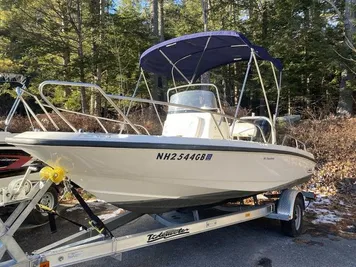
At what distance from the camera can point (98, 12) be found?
12.2 metres

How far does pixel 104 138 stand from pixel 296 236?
3.04 m

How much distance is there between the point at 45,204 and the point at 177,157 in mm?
2567

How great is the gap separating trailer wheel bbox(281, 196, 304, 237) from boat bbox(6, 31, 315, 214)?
0.29 m

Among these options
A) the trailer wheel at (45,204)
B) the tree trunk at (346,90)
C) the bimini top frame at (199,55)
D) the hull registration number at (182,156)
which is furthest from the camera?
the tree trunk at (346,90)

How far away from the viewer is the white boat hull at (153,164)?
2.90m

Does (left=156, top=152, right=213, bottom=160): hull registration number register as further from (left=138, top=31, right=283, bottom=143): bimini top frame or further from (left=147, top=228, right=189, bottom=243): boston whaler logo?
(left=138, top=31, right=283, bottom=143): bimini top frame

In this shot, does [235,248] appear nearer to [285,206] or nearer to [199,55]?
[285,206]

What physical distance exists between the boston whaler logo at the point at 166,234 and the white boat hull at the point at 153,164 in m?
0.30

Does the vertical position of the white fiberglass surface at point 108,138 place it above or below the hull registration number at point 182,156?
above

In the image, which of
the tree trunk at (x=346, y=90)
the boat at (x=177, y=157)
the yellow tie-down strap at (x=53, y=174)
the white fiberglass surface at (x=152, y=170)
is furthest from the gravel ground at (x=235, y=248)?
the tree trunk at (x=346, y=90)

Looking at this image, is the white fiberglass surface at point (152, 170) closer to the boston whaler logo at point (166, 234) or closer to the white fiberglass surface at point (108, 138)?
the white fiberglass surface at point (108, 138)

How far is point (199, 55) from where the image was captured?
558 centimetres

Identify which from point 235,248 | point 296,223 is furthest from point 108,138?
point 296,223

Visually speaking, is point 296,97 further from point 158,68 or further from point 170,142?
point 170,142
